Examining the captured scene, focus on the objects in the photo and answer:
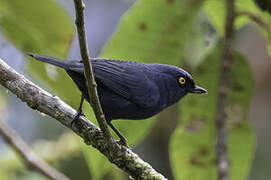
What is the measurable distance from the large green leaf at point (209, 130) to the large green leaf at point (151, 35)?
16.2 inches

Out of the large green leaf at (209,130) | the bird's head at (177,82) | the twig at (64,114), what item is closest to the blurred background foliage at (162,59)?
the large green leaf at (209,130)

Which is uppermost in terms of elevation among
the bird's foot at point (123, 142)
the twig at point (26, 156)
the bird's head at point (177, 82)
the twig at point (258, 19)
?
the twig at point (258, 19)

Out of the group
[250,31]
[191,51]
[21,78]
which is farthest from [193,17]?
[250,31]

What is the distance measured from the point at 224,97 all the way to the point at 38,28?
1.85 metres

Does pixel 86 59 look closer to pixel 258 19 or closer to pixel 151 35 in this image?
pixel 151 35

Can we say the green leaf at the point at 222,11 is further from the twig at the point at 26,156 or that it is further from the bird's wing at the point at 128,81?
the twig at the point at 26,156

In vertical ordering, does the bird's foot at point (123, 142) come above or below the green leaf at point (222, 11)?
below

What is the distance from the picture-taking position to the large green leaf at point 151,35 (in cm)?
428

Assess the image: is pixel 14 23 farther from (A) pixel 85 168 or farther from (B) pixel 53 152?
(A) pixel 85 168

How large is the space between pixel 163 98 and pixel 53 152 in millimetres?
1503

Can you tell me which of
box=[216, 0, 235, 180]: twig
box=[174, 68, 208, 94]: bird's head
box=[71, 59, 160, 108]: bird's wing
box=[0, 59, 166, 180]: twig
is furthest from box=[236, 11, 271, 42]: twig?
box=[0, 59, 166, 180]: twig

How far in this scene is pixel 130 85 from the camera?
3.98 metres

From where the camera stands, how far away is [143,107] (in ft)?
12.5

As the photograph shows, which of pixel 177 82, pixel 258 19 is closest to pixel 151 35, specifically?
pixel 177 82
